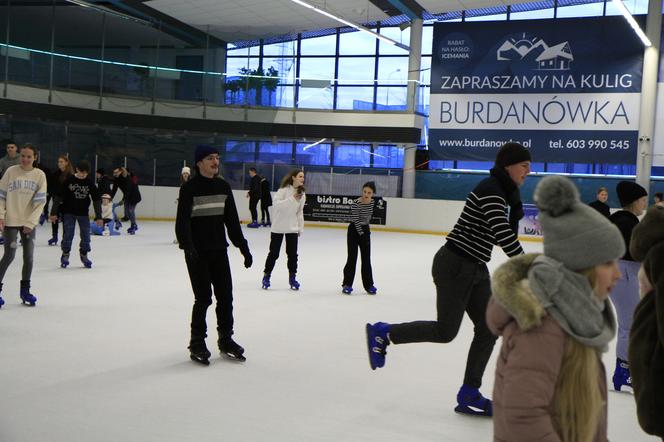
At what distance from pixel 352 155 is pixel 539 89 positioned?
18.3ft

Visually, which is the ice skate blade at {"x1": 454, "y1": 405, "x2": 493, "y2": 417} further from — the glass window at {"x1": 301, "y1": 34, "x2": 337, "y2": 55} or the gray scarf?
the glass window at {"x1": 301, "y1": 34, "x2": 337, "y2": 55}

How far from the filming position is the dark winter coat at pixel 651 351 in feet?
6.95

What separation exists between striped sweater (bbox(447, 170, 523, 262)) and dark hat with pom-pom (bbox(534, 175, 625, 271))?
6.27ft

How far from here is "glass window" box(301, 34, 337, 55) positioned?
26.5m

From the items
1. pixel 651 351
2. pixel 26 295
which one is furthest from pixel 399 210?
pixel 651 351

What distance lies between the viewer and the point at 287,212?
9.01m

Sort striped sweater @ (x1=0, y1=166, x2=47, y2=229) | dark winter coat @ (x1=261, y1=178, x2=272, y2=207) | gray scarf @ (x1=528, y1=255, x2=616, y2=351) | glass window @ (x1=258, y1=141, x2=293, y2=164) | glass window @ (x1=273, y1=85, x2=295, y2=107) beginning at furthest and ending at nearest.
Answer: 1. glass window @ (x1=273, y1=85, x2=295, y2=107)
2. glass window @ (x1=258, y1=141, x2=293, y2=164)
3. dark winter coat @ (x1=261, y1=178, x2=272, y2=207)
4. striped sweater @ (x1=0, y1=166, x2=47, y2=229)
5. gray scarf @ (x1=528, y1=255, x2=616, y2=351)

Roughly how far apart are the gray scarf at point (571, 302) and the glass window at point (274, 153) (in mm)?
20493

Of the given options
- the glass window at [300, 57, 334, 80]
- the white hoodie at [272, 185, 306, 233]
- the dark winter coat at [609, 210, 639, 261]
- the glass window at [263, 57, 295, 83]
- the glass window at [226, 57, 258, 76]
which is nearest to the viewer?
the dark winter coat at [609, 210, 639, 261]

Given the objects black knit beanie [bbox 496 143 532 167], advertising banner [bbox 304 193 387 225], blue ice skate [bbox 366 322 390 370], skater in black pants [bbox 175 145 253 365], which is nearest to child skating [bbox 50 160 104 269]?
skater in black pants [bbox 175 145 253 365]

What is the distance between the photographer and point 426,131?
74.0 ft

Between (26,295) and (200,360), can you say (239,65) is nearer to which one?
(26,295)

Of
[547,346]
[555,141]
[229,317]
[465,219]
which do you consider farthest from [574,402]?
[555,141]

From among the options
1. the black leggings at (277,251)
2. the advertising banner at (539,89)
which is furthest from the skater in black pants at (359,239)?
the advertising banner at (539,89)
